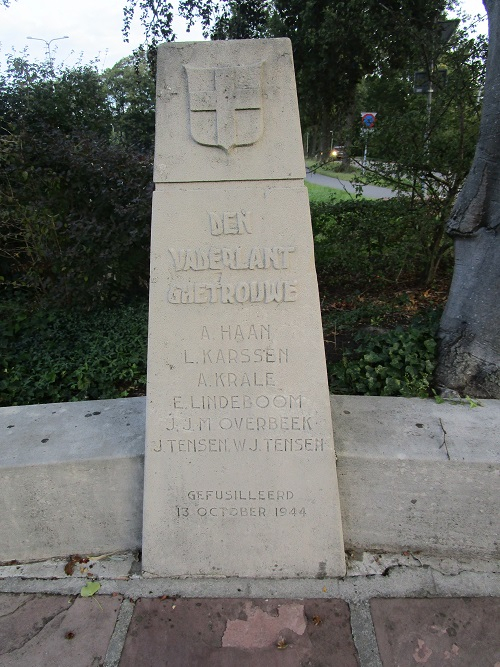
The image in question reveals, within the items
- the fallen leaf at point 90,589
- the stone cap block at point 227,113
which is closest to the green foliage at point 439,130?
the stone cap block at point 227,113

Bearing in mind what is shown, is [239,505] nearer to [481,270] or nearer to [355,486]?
[355,486]

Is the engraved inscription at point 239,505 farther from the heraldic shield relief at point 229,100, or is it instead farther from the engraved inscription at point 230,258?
the heraldic shield relief at point 229,100

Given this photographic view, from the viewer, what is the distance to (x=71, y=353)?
11.9ft

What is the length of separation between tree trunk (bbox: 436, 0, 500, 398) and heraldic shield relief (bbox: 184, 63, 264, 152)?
58.7 inches

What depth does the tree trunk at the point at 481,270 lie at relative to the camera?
2588 mm

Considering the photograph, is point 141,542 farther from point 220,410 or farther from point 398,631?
point 398,631

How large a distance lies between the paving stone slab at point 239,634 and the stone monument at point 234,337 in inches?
5.7

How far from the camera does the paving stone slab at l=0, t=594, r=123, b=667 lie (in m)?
1.75

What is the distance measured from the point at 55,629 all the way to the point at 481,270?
100 inches

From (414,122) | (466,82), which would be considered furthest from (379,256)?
(466,82)

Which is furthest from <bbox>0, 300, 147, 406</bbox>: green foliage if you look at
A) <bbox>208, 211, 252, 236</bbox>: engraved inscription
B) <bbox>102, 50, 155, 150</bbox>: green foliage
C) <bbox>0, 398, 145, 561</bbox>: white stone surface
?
<bbox>102, 50, 155, 150</bbox>: green foliage

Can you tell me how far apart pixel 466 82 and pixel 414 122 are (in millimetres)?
516

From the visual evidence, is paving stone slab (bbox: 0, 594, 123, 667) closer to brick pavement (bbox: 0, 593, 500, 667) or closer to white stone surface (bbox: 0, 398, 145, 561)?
brick pavement (bbox: 0, 593, 500, 667)

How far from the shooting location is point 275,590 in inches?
77.9
